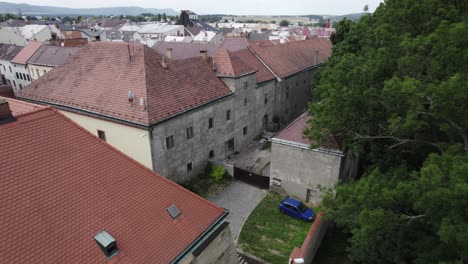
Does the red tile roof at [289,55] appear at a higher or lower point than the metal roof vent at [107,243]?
higher

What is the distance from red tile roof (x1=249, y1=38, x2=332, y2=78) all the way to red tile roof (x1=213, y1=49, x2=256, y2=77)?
8711mm

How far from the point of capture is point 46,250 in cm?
1001

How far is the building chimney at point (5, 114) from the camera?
38.2ft

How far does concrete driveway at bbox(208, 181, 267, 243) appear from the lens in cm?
2368

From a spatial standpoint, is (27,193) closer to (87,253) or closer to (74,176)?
(74,176)

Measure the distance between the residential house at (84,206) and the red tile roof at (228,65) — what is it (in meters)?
19.0

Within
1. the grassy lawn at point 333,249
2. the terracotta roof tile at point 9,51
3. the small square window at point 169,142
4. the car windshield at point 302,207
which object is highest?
the terracotta roof tile at point 9,51

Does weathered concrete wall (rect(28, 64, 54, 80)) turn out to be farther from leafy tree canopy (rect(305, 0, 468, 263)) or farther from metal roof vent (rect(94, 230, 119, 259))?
metal roof vent (rect(94, 230, 119, 259))

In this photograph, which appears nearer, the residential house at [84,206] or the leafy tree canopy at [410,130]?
the residential house at [84,206]

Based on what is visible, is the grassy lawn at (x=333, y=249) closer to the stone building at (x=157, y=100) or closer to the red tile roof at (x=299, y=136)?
the red tile roof at (x=299, y=136)

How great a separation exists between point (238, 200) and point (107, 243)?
16.0 metres

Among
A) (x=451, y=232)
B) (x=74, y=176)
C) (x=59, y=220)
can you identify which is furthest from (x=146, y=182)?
(x=451, y=232)

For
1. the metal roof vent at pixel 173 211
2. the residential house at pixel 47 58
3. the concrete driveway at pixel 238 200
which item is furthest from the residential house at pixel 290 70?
the residential house at pixel 47 58

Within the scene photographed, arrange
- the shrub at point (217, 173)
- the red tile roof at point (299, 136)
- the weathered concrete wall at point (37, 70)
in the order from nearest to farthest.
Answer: the red tile roof at point (299, 136) → the shrub at point (217, 173) → the weathered concrete wall at point (37, 70)
